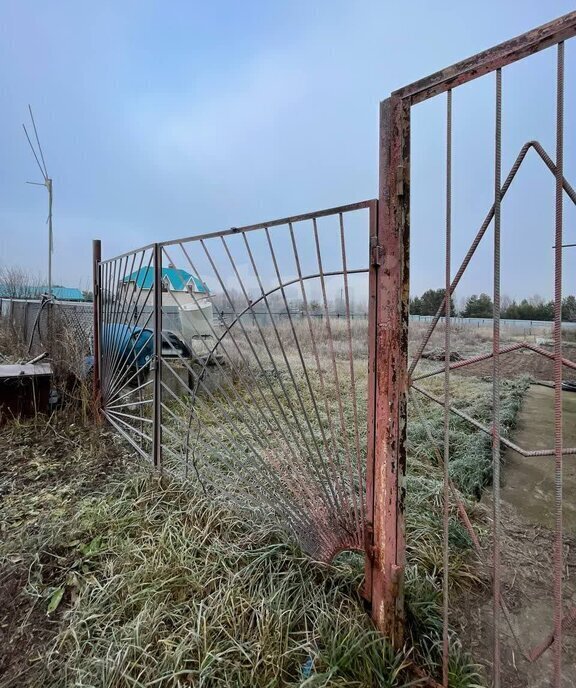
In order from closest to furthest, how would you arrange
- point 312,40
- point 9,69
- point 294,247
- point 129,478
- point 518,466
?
point 294,247 → point 129,478 → point 518,466 → point 312,40 → point 9,69

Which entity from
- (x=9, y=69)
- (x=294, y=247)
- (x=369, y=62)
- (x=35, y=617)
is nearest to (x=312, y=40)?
(x=369, y=62)

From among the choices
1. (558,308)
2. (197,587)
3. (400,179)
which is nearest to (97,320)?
(197,587)

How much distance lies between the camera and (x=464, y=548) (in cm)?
162

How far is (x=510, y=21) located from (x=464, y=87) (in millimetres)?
1005

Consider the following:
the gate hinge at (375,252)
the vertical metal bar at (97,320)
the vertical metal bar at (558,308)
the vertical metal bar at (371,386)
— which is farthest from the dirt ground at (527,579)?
the vertical metal bar at (97,320)

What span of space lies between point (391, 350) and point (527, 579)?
127cm

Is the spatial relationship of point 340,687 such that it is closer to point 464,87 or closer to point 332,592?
point 332,592

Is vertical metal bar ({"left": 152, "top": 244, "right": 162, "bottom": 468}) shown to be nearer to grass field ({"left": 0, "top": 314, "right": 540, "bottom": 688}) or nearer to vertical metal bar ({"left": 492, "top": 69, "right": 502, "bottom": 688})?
grass field ({"left": 0, "top": 314, "right": 540, "bottom": 688})

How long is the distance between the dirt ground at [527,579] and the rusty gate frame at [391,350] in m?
0.33

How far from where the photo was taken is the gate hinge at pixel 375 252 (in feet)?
3.31

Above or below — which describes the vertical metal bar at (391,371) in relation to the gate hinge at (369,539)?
above

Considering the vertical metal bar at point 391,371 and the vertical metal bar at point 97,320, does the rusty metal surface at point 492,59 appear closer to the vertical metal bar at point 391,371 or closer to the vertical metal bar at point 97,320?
the vertical metal bar at point 391,371

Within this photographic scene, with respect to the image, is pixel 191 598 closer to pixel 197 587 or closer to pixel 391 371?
pixel 197 587

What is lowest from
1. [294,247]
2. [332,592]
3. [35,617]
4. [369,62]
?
[35,617]
